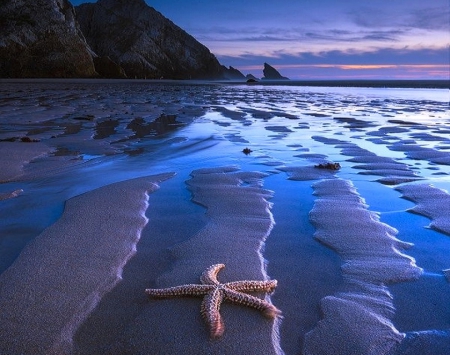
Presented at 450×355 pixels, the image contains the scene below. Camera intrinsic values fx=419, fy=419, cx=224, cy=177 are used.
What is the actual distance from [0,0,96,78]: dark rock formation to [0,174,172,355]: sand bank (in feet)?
189

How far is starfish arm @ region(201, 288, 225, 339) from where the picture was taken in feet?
7.27

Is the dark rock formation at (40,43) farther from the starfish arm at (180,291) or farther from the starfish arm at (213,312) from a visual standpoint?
the starfish arm at (213,312)

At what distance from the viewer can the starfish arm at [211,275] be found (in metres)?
2.57

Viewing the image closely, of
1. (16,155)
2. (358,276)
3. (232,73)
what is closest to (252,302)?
(358,276)

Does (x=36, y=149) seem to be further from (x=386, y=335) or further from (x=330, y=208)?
(x=386, y=335)

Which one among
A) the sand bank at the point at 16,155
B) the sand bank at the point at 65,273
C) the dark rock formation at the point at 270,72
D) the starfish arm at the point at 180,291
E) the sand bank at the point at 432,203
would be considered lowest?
the dark rock formation at the point at 270,72

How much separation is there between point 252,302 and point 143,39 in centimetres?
11500

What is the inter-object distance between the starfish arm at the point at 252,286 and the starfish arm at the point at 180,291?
5.9 inches

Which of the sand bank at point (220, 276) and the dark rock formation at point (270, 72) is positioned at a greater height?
the sand bank at point (220, 276)

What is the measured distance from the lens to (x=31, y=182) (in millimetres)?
5047

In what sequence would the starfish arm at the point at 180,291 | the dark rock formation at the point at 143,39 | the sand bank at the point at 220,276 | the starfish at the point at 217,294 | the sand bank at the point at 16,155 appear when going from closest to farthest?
1. the sand bank at the point at 220,276
2. the starfish at the point at 217,294
3. the starfish arm at the point at 180,291
4. the sand bank at the point at 16,155
5. the dark rock formation at the point at 143,39

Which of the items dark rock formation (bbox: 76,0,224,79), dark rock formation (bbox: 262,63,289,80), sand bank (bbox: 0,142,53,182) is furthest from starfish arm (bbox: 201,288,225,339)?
dark rock formation (bbox: 262,63,289,80)

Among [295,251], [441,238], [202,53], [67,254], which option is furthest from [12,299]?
[202,53]

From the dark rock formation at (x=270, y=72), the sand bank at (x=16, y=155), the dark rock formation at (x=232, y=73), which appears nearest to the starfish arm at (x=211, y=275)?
the sand bank at (x=16, y=155)
